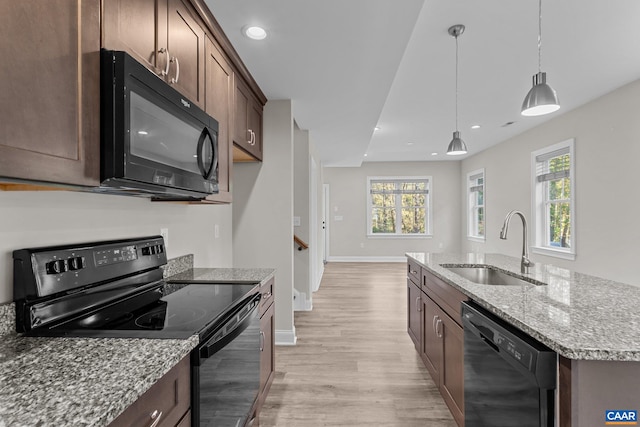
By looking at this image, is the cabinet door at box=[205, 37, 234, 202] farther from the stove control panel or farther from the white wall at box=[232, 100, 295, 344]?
the white wall at box=[232, 100, 295, 344]

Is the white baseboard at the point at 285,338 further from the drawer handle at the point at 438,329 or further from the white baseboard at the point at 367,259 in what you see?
the white baseboard at the point at 367,259

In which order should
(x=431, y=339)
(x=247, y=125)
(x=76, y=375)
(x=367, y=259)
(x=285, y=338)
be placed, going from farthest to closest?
(x=367, y=259)
(x=285, y=338)
(x=247, y=125)
(x=431, y=339)
(x=76, y=375)

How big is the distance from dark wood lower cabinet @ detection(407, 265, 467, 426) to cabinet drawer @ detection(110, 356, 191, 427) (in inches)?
51.7

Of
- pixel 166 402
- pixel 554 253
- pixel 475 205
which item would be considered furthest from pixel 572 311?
pixel 475 205

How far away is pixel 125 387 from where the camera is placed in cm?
71

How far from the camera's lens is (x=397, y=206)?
8.48 meters

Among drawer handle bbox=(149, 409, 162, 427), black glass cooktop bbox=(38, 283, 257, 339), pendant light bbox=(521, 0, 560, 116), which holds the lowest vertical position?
drawer handle bbox=(149, 409, 162, 427)

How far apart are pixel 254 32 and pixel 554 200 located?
490cm

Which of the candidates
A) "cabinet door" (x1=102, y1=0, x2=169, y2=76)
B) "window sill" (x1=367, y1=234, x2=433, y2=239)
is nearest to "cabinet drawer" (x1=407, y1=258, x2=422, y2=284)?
"cabinet door" (x1=102, y1=0, x2=169, y2=76)

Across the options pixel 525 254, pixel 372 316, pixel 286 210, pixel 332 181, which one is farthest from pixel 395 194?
pixel 525 254

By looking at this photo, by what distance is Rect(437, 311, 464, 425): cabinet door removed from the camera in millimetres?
1677

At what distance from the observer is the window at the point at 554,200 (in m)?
4.31

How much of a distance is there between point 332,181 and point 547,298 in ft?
23.7

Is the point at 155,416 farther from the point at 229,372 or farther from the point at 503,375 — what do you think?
the point at 503,375
